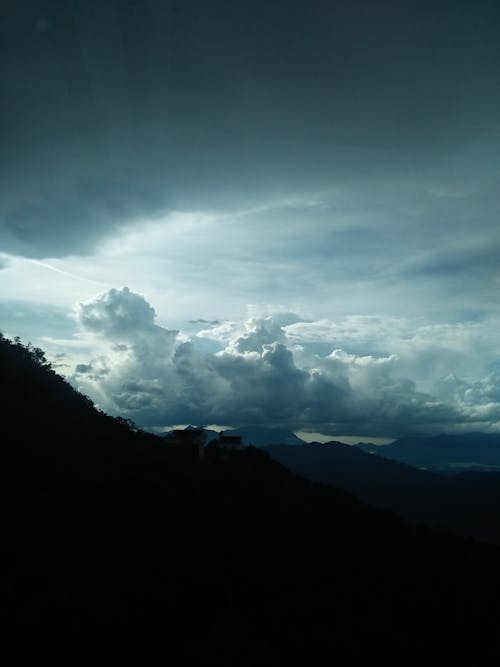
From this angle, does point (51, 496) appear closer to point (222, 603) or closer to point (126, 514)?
point (126, 514)

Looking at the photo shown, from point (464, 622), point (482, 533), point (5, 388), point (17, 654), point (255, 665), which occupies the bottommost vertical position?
point (482, 533)

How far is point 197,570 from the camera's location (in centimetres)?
2183

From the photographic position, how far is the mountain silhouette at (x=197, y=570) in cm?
1595

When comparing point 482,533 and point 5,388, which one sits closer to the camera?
point 5,388

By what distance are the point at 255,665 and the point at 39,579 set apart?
940 centimetres

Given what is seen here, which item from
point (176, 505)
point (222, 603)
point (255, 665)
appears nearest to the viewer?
point (255, 665)

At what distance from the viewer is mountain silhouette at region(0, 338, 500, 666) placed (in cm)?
1595

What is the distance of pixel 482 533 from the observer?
123 metres

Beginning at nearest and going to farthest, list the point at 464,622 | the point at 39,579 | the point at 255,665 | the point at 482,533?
1. the point at 255,665
2. the point at 39,579
3. the point at 464,622
4. the point at 482,533

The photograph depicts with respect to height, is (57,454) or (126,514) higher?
(57,454)

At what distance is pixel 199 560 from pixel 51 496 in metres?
10.4

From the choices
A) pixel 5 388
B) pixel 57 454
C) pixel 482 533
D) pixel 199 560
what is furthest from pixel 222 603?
pixel 482 533

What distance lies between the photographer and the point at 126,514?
2716 centimetres

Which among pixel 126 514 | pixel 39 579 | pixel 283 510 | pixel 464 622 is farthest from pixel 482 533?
pixel 39 579
